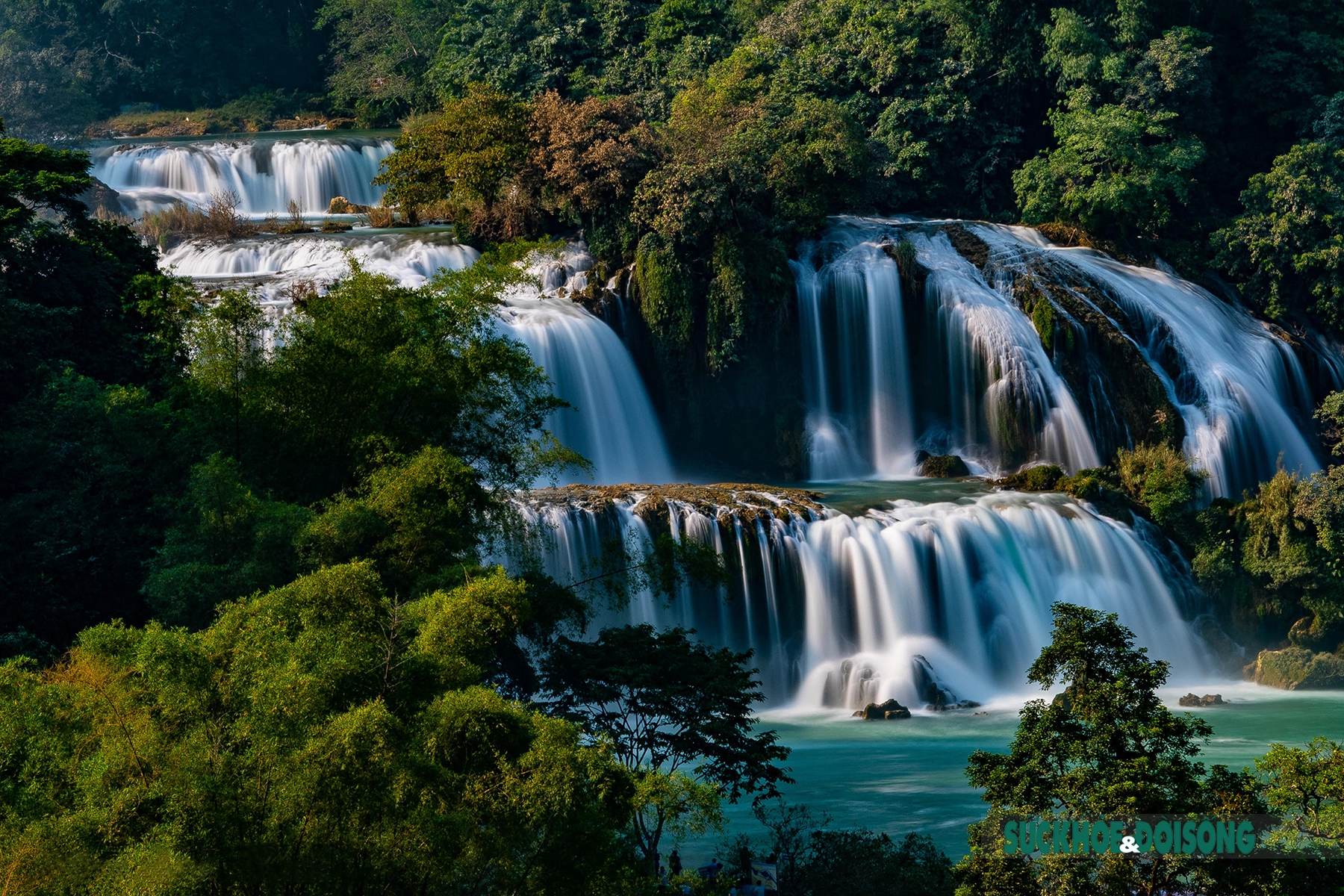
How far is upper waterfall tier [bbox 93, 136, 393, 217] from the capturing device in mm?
38281

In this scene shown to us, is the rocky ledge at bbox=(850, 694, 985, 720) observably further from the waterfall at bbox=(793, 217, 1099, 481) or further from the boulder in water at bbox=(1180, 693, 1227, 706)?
the waterfall at bbox=(793, 217, 1099, 481)

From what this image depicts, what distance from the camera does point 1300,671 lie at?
24.5 m

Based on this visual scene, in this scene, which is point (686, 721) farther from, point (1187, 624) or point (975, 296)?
point (975, 296)

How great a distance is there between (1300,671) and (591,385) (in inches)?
587

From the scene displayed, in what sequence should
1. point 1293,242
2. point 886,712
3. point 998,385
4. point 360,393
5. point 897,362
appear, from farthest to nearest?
1. point 1293,242
2. point 897,362
3. point 998,385
4. point 886,712
5. point 360,393

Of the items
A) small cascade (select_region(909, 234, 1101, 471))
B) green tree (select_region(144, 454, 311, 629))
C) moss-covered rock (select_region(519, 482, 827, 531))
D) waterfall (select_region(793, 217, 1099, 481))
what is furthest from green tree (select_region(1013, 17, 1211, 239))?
green tree (select_region(144, 454, 311, 629))

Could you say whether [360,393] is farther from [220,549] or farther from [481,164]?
[481,164]

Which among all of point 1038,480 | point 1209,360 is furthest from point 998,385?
point 1209,360

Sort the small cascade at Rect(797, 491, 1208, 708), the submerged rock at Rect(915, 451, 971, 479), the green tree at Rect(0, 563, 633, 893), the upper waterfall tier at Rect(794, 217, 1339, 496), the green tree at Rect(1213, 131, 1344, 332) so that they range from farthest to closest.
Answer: the green tree at Rect(1213, 131, 1344, 332) < the upper waterfall tier at Rect(794, 217, 1339, 496) < the submerged rock at Rect(915, 451, 971, 479) < the small cascade at Rect(797, 491, 1208, 708) < the green tree at Rect(0, 563, 633, 893)

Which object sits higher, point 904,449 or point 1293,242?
point 1293,242

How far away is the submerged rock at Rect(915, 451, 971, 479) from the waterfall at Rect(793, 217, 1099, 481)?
59cm

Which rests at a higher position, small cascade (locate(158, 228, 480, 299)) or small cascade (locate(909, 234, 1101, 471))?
small cascade (locate(158, 228, 480, 299))

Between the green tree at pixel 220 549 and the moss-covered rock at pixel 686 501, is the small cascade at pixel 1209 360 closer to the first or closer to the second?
the moss-covered rock at pixel 686 501

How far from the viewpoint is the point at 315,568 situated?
48.7 ft
